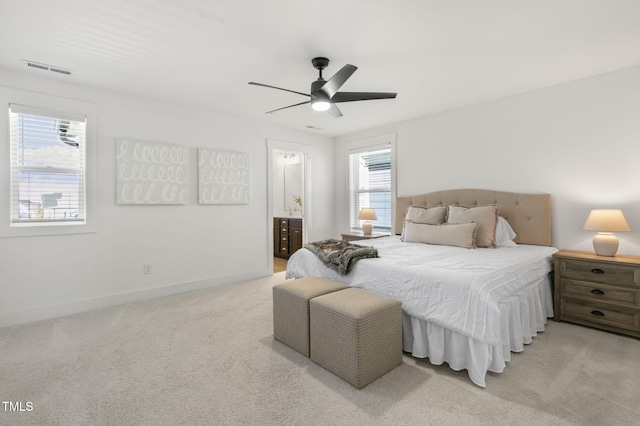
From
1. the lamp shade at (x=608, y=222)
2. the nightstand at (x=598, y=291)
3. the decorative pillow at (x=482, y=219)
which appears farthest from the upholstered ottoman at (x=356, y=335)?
the lamp shade at (x=608, y=222)

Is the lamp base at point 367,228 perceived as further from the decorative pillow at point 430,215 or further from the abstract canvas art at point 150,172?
the abstract canvas art at point 150,172

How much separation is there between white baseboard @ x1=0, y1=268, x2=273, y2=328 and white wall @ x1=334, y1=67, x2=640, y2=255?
3345mm

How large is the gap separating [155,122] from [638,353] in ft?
17.1

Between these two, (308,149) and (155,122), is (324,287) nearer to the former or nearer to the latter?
(155,122)

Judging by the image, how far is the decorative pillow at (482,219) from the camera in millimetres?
3348

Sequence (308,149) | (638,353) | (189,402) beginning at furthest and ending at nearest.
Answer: (308,149), (638,353), (189,402)

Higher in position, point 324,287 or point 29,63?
point 29,63

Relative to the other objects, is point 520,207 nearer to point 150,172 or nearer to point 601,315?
point 601,315

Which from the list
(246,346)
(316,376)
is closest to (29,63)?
(246,346)

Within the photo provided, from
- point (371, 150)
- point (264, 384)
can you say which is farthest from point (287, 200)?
point (264, 384)

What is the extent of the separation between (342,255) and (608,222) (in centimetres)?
240

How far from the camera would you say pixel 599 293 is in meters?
2.75

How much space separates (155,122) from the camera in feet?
12.6

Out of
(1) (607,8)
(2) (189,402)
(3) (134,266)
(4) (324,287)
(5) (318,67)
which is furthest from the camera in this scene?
(3) (134,266)
